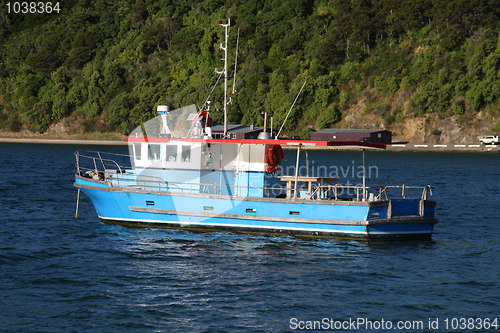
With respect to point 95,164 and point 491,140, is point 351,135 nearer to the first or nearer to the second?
point 491,140

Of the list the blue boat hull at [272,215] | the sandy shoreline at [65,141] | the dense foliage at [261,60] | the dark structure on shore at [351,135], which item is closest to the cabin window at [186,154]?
the blue boat hull at [272,215]

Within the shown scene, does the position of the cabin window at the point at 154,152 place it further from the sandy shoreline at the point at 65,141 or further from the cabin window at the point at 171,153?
the sandy shoreline at the point at 65,141

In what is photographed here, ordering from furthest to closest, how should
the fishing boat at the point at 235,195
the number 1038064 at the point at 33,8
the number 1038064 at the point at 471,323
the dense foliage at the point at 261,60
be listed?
1. the number 1038064 at the point at 33,8
2. the dense foliage at the point at 261,60
3. the fishing boat at the point at 235,195
4. the number 1038064 at the point at 471,323

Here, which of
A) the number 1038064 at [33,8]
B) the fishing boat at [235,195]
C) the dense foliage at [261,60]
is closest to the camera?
the fishing boat at [235,195]

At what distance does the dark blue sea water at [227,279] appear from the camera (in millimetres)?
16188

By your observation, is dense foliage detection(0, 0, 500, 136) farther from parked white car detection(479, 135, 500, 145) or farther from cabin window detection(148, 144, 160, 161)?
cabin window detection(148, 144, 160, 161)

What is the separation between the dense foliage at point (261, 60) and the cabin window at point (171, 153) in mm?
86593

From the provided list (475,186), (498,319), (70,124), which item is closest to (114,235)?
(498,319)

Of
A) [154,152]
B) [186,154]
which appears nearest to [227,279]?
[186,154]

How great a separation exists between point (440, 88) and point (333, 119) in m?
19.8

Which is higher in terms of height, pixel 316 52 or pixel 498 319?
pixel 316 52

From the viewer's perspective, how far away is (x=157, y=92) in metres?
129

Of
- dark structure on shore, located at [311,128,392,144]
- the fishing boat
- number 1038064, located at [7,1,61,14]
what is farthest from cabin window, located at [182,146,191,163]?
number 1038064, located at [7,1,61,14]

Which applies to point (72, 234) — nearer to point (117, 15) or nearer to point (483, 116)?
point (483, 116)
